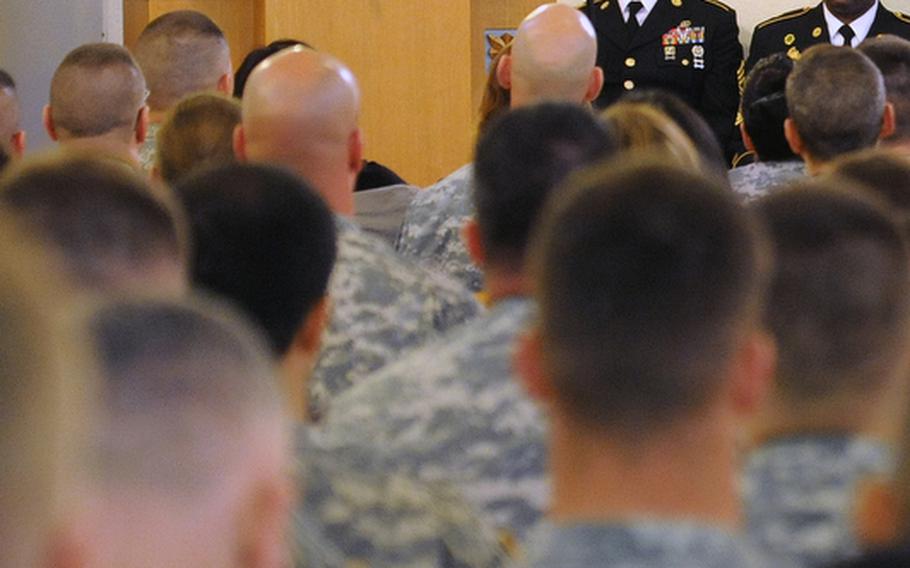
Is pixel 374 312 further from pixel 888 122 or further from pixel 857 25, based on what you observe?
pixel 857 25

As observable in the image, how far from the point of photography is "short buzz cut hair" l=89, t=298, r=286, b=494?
51.8 inches

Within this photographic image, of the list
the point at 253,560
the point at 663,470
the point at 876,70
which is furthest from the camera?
the point at 876,70

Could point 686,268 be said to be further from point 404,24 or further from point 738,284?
point 404,24

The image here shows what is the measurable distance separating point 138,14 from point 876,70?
10.9 ft

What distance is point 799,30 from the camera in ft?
22.5

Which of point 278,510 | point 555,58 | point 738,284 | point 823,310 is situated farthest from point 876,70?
point 278,510

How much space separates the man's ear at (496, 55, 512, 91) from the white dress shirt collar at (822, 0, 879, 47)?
7.58ft

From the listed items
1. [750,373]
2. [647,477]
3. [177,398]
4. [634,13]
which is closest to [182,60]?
[634,13]

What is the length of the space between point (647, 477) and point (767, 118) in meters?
3.21

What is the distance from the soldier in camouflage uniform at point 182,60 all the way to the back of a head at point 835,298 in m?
3.11

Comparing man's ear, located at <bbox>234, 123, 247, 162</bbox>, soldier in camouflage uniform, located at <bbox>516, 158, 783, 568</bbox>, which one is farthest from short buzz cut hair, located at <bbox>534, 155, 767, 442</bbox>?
man's ear, located at <bbox>234, 123, 247, 162</bbox>

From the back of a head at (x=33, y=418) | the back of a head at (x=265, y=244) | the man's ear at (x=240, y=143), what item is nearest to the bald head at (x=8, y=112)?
the man's ear at (x=240, y=143)

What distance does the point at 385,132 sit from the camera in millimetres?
6746

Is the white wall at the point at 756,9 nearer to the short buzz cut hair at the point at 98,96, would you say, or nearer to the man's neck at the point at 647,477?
the short buzz cut hair at the point at 98,96
